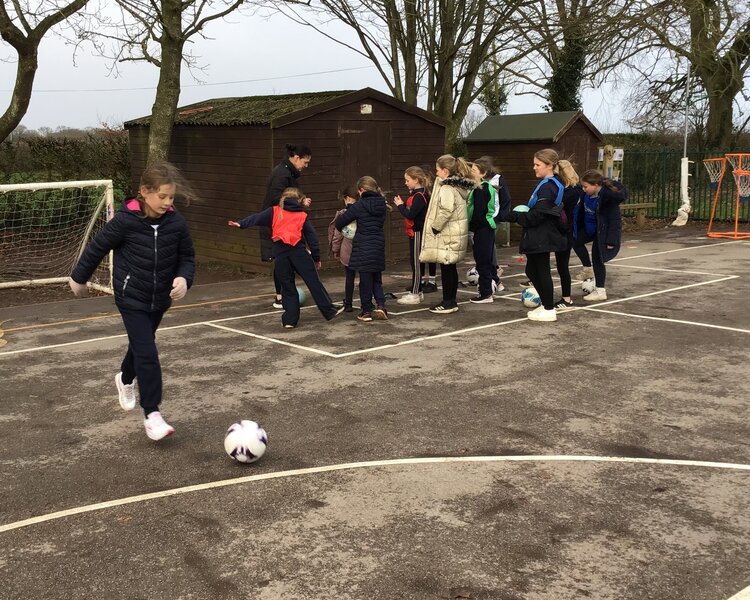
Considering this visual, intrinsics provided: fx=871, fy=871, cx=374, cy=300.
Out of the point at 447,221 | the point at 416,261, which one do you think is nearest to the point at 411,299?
the point at 416,261

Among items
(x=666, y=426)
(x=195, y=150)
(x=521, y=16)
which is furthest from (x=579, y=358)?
(x=521, y=16)

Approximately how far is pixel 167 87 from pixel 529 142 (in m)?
7.88

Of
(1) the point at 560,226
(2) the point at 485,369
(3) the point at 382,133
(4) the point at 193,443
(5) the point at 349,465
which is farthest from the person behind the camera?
(3) the point at 382,133

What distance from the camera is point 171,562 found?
13.4 feet

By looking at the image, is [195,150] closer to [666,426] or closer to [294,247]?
[294,247]

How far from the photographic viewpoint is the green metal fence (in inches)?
879

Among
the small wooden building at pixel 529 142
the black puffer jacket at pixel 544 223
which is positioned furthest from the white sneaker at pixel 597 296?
the small wooden building at pixel 529 142

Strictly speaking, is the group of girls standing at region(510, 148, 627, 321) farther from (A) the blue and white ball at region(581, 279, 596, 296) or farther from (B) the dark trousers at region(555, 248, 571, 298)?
(A) the blue and white ball at region(581, 279, 596, 296)

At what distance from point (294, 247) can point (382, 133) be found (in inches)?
235

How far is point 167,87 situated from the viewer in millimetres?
14836

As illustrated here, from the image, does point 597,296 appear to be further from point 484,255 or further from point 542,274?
point 542,274

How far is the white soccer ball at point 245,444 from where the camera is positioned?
17.4ft

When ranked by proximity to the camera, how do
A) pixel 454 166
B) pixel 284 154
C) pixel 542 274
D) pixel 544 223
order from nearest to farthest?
pixel 544 223
pixel 542 274
pixel 454 166
pixel 284 154

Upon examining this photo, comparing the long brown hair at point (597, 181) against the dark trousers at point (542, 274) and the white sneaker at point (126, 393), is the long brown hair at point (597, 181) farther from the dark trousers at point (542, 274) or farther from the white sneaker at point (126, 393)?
the white sneaker at point (126, 393)
